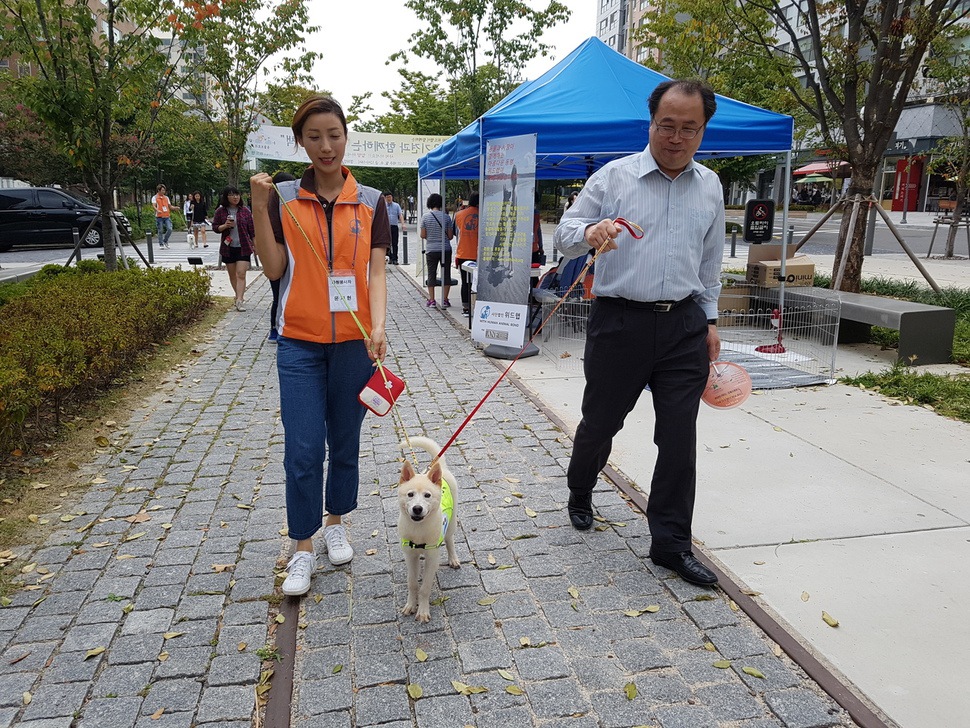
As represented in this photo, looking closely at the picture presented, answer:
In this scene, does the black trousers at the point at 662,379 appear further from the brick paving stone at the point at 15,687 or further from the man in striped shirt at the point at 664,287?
the brick paving stone at the point at 15,687

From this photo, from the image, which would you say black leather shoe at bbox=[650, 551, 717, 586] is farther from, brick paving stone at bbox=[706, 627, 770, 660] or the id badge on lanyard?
the id badge on lanyard

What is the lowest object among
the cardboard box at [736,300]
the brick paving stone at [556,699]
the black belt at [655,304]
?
the brick paving stone at [556,699]

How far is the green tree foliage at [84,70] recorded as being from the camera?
29.7ft

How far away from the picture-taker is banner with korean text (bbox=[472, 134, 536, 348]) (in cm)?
805

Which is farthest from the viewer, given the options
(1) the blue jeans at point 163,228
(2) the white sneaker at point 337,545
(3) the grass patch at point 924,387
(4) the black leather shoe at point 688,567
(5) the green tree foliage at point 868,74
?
(1) the blue jeans at point 163,228

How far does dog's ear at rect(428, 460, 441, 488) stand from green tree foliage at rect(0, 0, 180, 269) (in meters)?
8.80

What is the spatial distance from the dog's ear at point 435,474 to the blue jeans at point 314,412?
0.55 meters

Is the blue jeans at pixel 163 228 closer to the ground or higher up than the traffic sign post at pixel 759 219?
closer to the ground

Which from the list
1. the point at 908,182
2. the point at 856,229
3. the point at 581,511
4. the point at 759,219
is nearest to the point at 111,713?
the point at 581,511

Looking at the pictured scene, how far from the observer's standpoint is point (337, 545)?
3.57 meters

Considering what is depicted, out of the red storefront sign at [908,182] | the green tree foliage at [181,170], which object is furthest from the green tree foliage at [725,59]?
the green tree foliage at [181,170]

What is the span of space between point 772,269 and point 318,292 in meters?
7.59

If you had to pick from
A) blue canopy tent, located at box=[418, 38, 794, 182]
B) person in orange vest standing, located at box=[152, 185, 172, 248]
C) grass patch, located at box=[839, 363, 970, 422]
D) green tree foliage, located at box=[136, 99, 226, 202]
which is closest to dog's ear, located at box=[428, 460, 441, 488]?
grass patch, located at box=[839, 363, 970, 422]

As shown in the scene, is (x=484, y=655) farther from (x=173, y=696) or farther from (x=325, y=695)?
(x=173, y=696)
